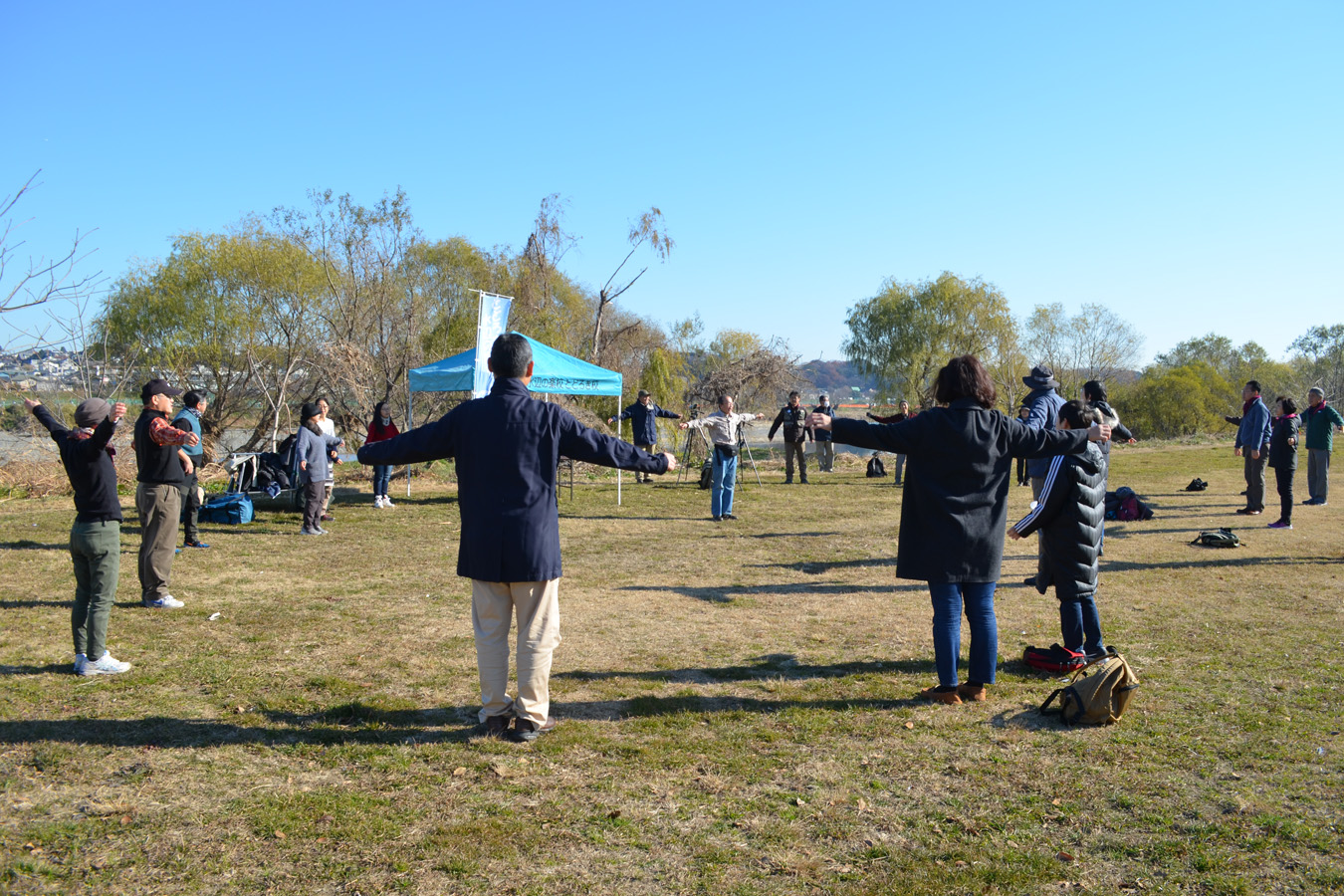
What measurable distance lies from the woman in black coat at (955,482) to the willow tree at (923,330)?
4075 cm

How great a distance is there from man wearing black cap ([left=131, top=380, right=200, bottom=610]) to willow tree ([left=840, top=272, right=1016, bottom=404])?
4060cm

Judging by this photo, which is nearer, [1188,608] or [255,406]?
[1188,608]

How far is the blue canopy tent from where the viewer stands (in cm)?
1415

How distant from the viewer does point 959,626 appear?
4.85 meters

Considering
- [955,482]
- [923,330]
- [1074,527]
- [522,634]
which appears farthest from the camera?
[923,330]

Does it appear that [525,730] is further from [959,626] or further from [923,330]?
[923,330]

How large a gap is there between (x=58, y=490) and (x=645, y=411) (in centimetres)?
1067

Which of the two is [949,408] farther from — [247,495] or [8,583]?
[247,495]

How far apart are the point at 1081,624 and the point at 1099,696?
1.06 m

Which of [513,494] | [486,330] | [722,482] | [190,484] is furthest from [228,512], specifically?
[513,494]

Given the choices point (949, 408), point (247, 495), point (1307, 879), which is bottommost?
point (1307, 879)

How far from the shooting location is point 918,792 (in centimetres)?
390

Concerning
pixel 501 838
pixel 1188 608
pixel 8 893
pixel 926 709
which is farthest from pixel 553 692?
pixel 1188 608

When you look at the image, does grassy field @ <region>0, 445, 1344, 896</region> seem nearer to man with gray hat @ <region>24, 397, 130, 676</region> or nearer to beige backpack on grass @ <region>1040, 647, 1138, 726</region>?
beige backpack on grass @ <region>1040, 647, 1138, 726</region>
